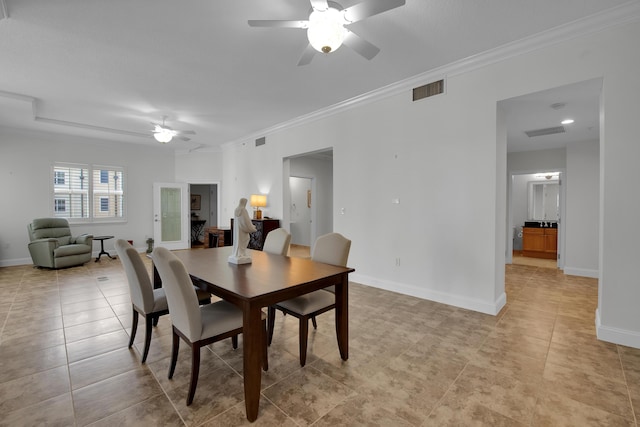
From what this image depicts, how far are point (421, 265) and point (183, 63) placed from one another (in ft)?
12.5

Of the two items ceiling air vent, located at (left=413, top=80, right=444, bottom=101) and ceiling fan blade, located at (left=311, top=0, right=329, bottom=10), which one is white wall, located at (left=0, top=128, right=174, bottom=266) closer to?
ceiling air vent, located at (left=413, top=80, right=444, bottom=101)

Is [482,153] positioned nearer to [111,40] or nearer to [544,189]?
[111,40]

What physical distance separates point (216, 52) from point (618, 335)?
471cm

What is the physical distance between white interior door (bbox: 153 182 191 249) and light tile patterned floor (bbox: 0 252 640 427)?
449cm

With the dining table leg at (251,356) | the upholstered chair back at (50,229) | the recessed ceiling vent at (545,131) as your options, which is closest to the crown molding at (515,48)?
the recessed ceiling vent at (545,131)

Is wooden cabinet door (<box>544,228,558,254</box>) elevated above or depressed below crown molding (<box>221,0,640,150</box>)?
below

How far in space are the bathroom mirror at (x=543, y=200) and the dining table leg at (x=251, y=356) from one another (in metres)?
8.65

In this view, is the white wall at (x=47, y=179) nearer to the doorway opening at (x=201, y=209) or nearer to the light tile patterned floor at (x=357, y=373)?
the doorway opening at (x=201, y=209)

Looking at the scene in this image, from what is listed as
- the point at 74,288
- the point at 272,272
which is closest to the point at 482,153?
the point at 272,272

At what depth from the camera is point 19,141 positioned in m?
5.95

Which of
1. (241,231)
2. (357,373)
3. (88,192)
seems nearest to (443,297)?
(357,373)

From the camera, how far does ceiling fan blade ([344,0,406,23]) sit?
6.11 feet

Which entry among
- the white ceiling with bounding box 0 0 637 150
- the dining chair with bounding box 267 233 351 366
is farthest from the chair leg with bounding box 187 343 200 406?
the white ceiling with bounding box 0 0 637 150

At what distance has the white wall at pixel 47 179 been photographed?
583cm
